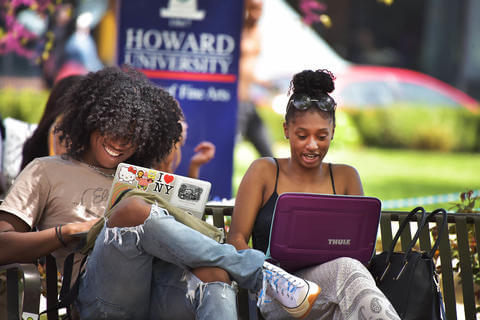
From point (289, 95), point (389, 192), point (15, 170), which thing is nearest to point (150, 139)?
point (289, 95)

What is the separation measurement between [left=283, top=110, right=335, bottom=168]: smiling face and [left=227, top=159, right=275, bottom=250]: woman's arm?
0.19m

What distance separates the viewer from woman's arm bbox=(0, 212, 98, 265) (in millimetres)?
3115

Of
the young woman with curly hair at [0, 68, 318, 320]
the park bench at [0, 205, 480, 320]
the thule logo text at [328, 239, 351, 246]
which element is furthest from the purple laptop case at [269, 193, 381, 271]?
the park bench at [0, 205, 480, 320]

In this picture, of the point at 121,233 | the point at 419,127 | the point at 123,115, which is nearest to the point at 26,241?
the point at 121,233

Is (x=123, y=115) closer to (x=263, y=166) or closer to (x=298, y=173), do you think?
(x=263, y=166)

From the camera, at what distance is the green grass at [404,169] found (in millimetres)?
12703

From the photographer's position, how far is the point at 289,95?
388cm

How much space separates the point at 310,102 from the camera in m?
3.69

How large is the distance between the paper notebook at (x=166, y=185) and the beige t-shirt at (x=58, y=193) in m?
0.26

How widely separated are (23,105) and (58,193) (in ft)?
36.0

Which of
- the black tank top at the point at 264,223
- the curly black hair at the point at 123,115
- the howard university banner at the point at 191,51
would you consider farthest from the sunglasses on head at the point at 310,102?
the howard university banner at the point at 191,51

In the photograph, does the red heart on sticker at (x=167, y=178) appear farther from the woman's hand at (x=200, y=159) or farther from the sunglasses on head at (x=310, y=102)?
the woman's hand at (x=200, y=159)

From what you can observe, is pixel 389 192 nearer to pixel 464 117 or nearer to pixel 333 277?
pixel 464 117

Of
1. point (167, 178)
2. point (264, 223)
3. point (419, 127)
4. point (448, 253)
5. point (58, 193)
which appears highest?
point (167, 178)
